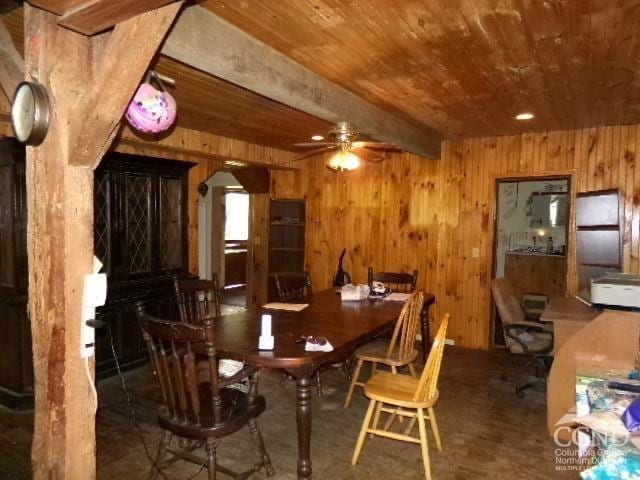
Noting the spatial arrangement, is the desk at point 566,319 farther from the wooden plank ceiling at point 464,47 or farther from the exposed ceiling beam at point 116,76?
the exposed ceiling beam at point 116,76

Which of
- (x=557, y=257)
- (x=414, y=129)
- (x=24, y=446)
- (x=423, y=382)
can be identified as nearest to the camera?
(x=423, y=382)

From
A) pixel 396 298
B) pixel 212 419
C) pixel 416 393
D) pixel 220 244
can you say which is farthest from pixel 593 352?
pixel 220 244

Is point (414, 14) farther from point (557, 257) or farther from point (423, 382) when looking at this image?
point (557, 257)

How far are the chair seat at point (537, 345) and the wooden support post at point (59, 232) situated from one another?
3.29 meters

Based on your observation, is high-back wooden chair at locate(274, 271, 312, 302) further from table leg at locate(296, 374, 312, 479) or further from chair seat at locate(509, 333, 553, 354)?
chair seat at locate(509, 333, 553, 354)

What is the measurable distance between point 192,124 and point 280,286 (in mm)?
1840

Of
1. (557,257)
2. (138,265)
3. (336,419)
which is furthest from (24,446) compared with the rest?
(557,257)

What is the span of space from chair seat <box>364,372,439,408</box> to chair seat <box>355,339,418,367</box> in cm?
22

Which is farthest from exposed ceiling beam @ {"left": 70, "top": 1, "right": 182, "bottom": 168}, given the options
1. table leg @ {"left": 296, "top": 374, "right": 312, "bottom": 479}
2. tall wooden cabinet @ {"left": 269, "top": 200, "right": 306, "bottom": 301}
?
tall wooden cabinet @ {"left": 269, "top": 200, "right": 306, "bottom": 301}

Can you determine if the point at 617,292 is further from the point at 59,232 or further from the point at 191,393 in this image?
the point at 59,232

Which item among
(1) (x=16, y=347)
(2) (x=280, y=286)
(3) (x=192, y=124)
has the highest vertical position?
(3) (x=192, y=124)

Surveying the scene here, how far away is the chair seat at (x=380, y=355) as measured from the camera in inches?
118

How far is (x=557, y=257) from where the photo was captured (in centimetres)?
579

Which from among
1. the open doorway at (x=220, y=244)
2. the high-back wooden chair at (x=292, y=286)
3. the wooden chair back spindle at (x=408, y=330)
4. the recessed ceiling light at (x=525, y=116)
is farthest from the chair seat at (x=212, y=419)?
the open doorway at (x=220, y=244)
